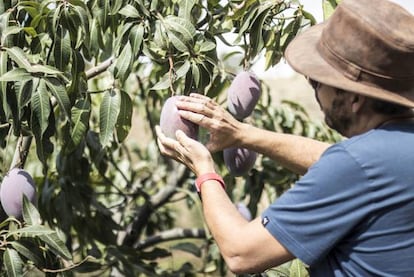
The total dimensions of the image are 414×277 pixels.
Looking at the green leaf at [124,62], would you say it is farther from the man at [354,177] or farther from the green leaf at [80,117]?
the man at [354,177]

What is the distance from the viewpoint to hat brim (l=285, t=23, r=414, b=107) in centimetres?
165

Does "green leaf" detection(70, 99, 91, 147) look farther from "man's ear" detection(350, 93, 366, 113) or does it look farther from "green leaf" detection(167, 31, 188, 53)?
"man's ear" detection(350, 93, 366, 113)

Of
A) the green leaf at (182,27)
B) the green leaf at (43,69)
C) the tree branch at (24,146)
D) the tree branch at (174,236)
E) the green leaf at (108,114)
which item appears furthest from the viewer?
the tree branch at (174,236)

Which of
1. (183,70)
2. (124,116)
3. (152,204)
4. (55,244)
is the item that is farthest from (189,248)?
(183,70)

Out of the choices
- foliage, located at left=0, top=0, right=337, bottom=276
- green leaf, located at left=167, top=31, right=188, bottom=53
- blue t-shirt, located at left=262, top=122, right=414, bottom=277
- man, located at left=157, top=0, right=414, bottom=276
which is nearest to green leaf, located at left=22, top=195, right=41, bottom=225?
foliage, located at left=0, top=0, right=337, bottom=276

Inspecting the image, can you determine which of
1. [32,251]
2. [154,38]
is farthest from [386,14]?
[32,251]

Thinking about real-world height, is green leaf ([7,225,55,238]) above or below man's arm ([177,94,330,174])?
below

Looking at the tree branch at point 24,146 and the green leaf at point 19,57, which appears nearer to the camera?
the green leaf at point 19,57

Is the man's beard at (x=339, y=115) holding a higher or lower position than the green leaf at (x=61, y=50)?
higher

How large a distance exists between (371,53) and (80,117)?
3.08ft

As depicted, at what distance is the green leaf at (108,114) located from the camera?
2307 millimetres

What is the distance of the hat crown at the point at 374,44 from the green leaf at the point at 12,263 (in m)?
0.95

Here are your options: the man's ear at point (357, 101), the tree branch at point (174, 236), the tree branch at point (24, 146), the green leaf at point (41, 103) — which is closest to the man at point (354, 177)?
the man's ear at point (357, 101)

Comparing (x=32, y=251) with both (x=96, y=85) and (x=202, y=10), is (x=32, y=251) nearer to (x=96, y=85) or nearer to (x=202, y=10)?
(x=202, y=10)
